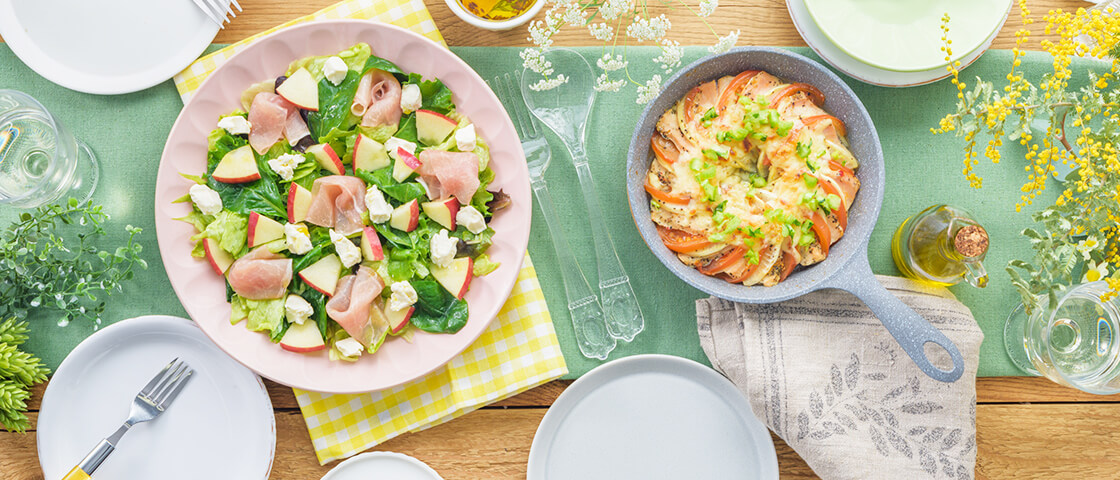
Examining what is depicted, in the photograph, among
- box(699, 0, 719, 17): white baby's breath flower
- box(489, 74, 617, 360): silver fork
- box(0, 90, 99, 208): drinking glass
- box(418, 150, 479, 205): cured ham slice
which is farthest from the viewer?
box(489, 74, 617, 360): silver fork

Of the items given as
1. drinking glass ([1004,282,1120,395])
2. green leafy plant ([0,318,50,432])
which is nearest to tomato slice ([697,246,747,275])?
drinking glass ([1004,282,1120,395])

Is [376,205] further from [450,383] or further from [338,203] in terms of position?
[450,383]

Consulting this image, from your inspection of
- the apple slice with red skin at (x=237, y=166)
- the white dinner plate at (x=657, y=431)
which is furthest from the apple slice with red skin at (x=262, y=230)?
the white dinner plate at (x=657, y=431)

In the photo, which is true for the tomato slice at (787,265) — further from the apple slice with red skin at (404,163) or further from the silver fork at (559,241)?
the apple slice with red skin at (404,163)

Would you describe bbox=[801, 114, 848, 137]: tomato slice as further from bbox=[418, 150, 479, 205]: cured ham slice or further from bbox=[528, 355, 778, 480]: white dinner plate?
bbox=[418, 150, 479, 205]: cured ham slice

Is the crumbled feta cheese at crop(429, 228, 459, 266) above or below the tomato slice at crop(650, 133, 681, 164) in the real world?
below
